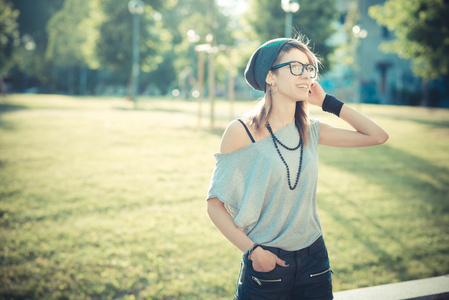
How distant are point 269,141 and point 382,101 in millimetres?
48082

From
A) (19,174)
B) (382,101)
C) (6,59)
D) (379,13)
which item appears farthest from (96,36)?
(382,101)

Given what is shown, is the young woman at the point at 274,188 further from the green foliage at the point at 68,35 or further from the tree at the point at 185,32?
the green foliage at the point at 68,35

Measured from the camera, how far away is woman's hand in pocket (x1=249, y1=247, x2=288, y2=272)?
71.8 inches

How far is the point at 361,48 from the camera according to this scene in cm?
4516

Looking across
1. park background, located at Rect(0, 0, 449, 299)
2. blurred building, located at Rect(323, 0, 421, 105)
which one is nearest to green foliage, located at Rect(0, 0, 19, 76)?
park background, located at Rect(0, 0, 449, 299)

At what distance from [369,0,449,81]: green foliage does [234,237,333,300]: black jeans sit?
19283 mm

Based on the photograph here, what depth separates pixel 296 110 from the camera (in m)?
2.13

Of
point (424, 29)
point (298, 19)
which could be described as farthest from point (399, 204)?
point (298, 19)

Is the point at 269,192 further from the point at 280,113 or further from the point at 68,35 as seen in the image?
the point at 68,35

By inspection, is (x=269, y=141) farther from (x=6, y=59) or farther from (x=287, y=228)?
(x=6, y=59)

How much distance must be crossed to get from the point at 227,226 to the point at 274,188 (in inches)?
12.9

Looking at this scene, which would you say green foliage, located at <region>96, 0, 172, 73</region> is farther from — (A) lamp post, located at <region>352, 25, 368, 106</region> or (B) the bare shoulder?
(B) the bare shoulder

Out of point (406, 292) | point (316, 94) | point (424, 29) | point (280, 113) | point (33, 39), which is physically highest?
point (33, 39)

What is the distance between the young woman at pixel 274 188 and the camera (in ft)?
6.14
